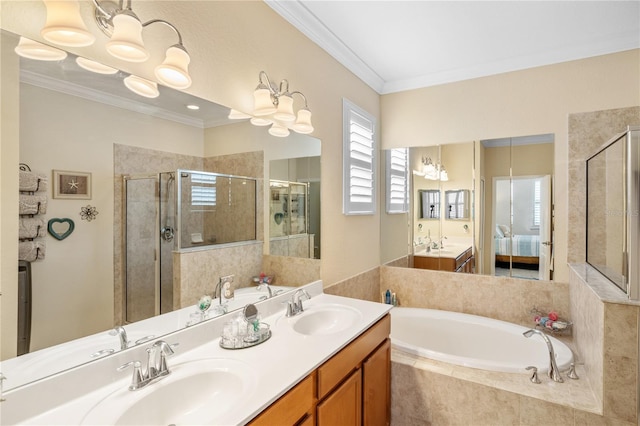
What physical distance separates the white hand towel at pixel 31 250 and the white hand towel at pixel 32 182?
16cm

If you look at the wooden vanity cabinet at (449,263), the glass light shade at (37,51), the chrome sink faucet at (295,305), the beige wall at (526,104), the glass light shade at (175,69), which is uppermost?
the beige wall at (526,104)

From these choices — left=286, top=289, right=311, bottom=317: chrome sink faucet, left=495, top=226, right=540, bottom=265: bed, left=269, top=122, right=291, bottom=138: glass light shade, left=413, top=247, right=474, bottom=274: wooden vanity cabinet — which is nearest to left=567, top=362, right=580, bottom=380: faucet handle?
left=495, top=226, right=540, bottom=265: bed

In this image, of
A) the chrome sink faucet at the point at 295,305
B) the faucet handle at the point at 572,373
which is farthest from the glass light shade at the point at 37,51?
the faucet handle at the point at 572,373

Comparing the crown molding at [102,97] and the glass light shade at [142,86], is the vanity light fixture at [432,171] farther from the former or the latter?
the glass light shade at [142,86]

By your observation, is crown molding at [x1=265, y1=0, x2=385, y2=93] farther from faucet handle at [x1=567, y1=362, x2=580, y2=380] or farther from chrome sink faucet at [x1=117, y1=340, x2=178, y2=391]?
faucet handle at [x1=567, y1=362, x2=580, y2=380]

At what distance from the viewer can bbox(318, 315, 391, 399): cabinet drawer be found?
51.9 inches

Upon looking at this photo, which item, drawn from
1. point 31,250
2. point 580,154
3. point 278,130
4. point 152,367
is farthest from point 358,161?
point 31,250

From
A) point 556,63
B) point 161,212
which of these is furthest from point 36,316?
point 556,63

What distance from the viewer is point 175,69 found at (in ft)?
4.10

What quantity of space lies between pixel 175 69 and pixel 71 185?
1.87 ft

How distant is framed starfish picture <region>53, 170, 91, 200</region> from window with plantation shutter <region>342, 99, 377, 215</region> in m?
1.77

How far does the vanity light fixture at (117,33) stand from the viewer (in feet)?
3.12

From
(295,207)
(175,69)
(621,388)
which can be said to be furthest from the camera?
(295,207)

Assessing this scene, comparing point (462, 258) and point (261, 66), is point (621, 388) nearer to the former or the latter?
point (462, 258)
